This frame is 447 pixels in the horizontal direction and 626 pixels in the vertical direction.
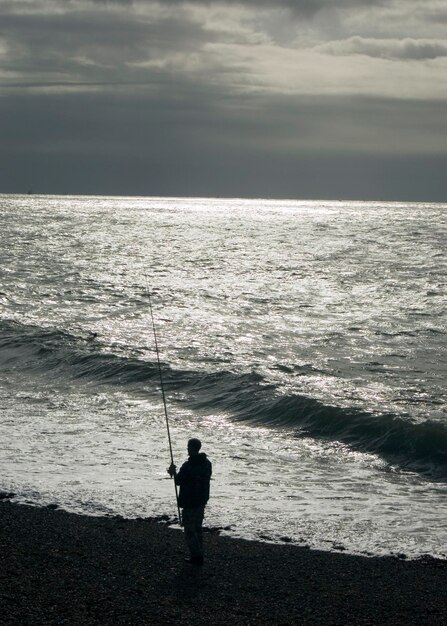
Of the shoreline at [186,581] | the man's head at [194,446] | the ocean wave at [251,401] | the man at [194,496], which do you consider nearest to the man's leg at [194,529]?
the man at [194,496]

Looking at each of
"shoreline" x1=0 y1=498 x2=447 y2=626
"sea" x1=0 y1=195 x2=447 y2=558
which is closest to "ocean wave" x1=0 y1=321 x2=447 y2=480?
"sea" x1=0 y1=195 x2=447 y2=558

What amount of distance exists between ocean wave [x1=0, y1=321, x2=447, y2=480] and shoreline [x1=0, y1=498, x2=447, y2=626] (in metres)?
6.36

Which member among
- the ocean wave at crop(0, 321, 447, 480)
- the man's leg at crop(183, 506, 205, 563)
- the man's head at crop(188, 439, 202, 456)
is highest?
the man's head at crop(188, 439, 202, 456)

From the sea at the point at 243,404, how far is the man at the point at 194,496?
1650mm

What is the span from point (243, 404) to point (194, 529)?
40.4 feet

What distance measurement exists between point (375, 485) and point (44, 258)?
2500 inches

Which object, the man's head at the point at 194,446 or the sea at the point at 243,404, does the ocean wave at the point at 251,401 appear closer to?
the sea at the point at 243,404

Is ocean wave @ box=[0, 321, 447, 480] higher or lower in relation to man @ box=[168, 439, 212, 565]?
lower

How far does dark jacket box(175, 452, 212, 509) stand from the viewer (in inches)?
427

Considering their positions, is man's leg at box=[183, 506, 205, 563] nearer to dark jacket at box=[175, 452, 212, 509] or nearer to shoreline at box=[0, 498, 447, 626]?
dark jacket at box=[175, 452, 212, 509]

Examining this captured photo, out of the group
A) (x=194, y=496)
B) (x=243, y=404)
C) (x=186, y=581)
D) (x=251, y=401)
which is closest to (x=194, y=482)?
(x=194, y=496)

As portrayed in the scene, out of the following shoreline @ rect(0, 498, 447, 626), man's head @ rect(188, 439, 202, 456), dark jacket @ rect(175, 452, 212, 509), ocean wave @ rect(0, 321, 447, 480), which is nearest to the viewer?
shoreline @ rect(0, 498, 447, 626)

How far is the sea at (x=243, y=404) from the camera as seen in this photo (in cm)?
1404

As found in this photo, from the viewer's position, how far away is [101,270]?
219 ft
